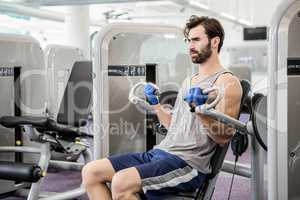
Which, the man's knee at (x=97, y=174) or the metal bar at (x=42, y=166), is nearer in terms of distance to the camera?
the man's knee at (x=97, y=174)

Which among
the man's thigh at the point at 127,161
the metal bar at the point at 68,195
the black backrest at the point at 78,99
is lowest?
the metal bar at the point at 68,195

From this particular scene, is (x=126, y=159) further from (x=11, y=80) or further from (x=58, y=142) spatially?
(x=11, y=80)

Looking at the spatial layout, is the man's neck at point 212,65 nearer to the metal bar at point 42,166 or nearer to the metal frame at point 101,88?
the metal frame at point 101,88

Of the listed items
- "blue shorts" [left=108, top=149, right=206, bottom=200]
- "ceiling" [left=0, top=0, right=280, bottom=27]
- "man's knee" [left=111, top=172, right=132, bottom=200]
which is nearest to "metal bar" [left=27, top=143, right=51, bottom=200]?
"blue shorts" [left=108, top=149, right=206, bottom=200]

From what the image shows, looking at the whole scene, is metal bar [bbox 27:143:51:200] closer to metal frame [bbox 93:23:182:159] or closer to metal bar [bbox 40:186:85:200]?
metal bar [bbox 40:186:85:200]

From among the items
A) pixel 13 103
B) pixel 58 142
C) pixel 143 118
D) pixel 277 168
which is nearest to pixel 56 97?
pixel 13 103

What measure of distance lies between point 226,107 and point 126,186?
2.27 ft

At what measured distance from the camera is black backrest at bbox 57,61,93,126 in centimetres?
346

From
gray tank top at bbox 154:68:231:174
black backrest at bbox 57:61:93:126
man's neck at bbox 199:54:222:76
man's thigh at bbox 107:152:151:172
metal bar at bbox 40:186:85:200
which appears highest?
man's neck at bbox 199:54:222:76

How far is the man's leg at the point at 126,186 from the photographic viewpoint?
2.04m

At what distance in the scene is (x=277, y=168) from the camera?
1.79m

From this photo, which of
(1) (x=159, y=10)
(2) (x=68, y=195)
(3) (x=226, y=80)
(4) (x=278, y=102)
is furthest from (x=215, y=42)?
(1) (x=159, y=10)

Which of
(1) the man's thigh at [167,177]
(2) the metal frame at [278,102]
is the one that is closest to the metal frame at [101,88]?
(1) the man's thigh at [167,177]

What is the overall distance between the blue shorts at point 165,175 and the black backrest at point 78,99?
128cm
